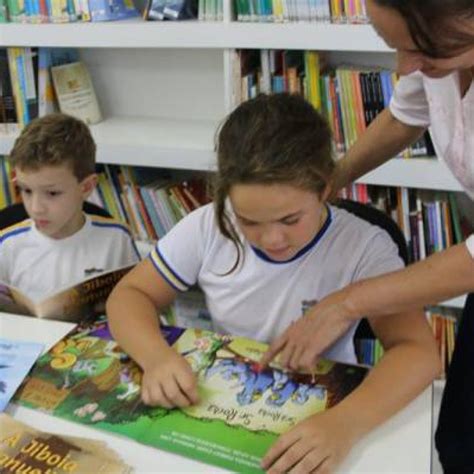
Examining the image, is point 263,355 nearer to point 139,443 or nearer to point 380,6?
point 139,443

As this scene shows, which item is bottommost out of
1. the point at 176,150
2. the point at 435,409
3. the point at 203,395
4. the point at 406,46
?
the point at 435,409

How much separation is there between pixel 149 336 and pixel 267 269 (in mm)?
280

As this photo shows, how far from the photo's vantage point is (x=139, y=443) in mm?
812

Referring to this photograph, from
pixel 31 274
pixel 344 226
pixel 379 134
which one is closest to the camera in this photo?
pixel 344 226

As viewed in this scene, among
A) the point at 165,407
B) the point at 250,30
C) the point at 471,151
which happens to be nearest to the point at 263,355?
the point at 165,407

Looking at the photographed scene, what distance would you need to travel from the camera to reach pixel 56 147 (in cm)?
148

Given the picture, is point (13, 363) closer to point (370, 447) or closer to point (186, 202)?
point (370, 447)

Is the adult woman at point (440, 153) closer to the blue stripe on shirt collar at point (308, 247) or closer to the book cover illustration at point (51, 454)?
the blue stripe on shirt collar at point (308, 247)

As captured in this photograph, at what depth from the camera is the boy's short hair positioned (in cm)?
146

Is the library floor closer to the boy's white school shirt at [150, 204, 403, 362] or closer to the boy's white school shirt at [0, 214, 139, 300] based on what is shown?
the boy's white school shirt at [150, 204, 403, 362]

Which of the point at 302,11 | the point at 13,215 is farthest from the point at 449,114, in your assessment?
the point at 13,215

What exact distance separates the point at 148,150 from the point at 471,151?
120 cm

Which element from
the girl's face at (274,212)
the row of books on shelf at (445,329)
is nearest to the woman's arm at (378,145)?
the girl's face at (274,212)

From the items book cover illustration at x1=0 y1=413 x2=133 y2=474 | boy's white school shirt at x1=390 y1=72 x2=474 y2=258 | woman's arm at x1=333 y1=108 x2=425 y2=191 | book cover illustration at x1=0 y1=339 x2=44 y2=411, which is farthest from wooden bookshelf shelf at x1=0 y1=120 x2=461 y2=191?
book cover illustration at x1=0 y1=413 x2=133 y2=474
